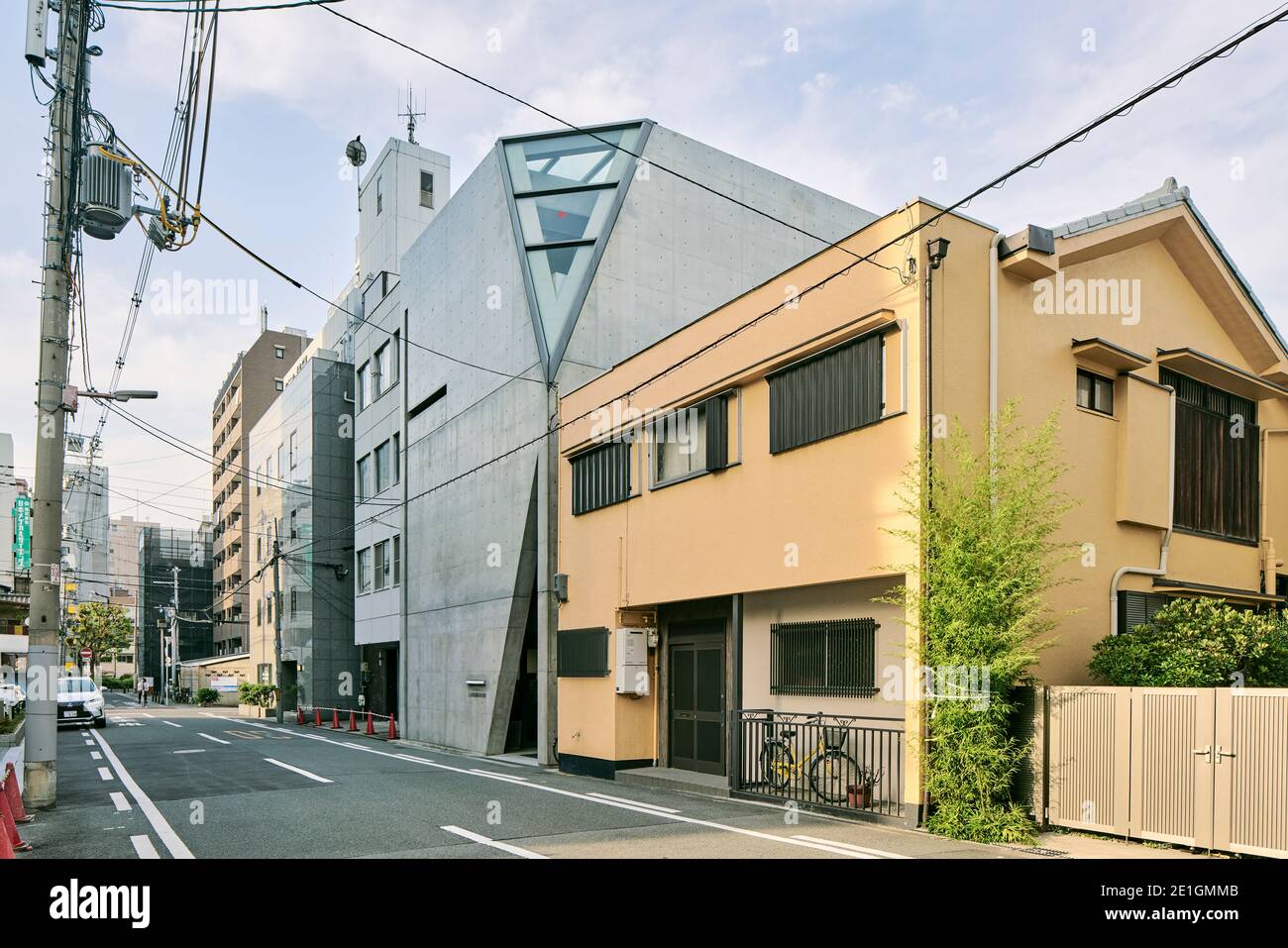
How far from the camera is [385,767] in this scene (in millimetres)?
19312

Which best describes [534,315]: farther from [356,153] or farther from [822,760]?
[356,153]

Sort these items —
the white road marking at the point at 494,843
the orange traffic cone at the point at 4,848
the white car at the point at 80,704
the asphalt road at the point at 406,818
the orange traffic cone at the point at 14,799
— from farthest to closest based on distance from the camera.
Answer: the white car at the point at 80,704 < the orange traffic cone at the point at 14,799 < the asphalt road at the point at 406,818 < the white road marking at the point at 494,843 < the orange traffic cone at the point at 4,848

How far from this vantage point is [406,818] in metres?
11.9

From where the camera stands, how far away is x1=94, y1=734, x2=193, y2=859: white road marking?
384 inches

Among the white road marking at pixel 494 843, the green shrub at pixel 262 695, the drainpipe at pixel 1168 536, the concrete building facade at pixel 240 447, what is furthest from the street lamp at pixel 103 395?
the concrete building facade at pixel 240 447

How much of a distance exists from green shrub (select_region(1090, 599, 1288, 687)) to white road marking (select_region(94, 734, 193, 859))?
34.4 ft

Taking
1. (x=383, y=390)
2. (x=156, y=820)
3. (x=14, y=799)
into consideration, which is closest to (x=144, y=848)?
(x=156, y=820)

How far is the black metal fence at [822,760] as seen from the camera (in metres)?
11.9

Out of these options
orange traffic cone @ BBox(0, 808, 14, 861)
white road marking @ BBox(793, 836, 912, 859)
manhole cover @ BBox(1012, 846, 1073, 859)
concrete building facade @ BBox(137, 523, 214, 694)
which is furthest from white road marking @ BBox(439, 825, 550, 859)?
concrete building facade @ BBox(137, 523, 214, 694)

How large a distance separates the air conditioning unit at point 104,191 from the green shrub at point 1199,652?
47.2 feet

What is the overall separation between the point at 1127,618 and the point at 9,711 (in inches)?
1419

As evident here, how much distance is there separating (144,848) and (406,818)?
303 cm

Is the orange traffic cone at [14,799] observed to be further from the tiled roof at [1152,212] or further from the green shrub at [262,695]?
the green shrub at [262,695]
